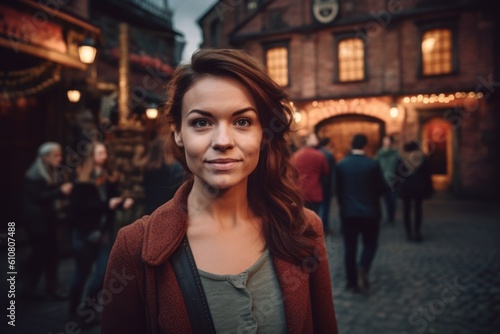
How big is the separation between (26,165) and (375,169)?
8.11m

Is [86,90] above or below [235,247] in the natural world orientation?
above

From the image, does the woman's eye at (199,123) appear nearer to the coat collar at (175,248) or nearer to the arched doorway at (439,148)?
the coat collar at (175,248)

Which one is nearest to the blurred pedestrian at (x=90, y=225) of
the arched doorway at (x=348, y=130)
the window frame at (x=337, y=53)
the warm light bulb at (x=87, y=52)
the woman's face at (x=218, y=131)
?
the woman's face at (x=218, y=131)

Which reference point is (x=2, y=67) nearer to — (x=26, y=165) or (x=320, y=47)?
(x=26, y=165)

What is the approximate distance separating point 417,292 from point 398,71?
12405 mm

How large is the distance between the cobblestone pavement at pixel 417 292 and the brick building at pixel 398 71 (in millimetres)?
6475

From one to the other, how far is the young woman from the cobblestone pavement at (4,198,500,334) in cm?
275

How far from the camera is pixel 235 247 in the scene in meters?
1.40

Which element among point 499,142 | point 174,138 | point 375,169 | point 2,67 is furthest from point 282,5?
point 174,138

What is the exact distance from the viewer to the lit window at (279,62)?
1703 centimetres

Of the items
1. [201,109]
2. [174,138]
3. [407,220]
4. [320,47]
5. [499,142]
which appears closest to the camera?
[201,109]

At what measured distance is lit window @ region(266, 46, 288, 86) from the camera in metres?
17.0

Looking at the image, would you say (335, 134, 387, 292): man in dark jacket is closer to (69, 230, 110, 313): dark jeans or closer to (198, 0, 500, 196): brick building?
(69, 230, 110, 313): dark jeans

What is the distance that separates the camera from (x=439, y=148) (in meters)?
15.0
